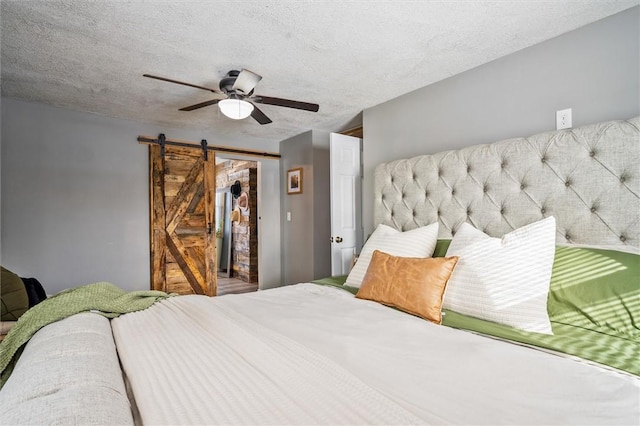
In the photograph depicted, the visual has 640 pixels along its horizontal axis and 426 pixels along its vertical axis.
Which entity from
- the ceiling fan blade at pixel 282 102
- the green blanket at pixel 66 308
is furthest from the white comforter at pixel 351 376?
the ceiling fan blade at pixel 282 102

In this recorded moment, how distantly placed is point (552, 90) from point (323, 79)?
1625 millimetres

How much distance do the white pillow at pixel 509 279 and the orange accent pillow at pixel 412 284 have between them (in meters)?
0.10

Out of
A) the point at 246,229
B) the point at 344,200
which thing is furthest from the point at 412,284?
the point at 246,229

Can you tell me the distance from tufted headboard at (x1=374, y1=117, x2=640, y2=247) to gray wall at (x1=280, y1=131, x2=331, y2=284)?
1.80m

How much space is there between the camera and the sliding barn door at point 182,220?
3.85 metres

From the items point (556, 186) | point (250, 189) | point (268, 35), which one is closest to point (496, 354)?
point (556, 186)

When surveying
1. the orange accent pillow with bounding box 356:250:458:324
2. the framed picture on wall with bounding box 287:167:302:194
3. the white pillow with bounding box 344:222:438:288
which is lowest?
the orange accent pillow with bounding box 356:250:458:324

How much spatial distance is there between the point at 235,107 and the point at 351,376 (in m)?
2.08

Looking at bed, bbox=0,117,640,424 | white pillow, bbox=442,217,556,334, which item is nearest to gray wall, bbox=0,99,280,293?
bed, bbox=0,117,640,424

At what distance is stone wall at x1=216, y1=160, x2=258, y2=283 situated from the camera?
18.9 ft

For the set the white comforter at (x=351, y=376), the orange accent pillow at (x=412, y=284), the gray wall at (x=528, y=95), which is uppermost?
the gray wall at (x=528, y=95)

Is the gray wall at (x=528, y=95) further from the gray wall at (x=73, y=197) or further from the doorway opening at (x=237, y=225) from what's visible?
the doorway opening at (x=237, y=225)

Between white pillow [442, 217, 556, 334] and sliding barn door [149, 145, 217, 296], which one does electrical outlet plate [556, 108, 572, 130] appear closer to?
white pillow [442, 217, 556, 334]

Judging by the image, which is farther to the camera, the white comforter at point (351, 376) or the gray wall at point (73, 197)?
the gray wall at point (73, 197)
